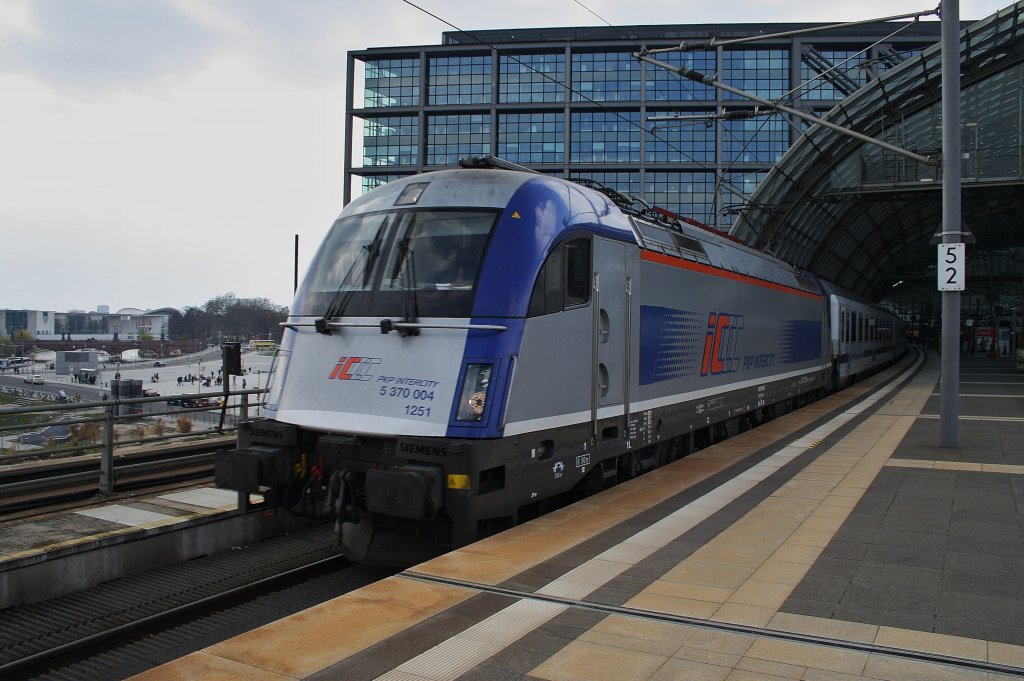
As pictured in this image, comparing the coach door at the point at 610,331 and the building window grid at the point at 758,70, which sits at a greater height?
the building window grid at the point at 758,70

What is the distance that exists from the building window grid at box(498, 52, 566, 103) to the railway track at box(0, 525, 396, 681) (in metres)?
50.8

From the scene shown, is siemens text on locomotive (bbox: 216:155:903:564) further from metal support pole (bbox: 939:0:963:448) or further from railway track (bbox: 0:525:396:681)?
metal support pole (bbox: 939:0:963:448)

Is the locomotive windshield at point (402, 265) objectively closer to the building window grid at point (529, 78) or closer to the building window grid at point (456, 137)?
the building window grid at point (456, 137)

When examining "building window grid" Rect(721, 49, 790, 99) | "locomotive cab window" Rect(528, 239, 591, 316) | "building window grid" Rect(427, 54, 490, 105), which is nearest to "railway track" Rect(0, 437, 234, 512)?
"locomotive cab window" Rect(528, 239, 591, 316)

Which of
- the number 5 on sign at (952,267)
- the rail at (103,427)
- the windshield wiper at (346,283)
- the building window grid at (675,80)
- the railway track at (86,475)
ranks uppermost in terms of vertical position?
the building window grid at (675,80)

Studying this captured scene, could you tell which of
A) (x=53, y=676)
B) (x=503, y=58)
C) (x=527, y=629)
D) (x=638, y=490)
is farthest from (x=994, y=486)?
(x=503, y=58)

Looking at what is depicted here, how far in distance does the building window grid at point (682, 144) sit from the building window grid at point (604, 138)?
1112 millimetres

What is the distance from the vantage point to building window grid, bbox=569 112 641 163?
5425 centimetres

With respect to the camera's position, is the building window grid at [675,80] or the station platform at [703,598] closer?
the station platform at [703,598]

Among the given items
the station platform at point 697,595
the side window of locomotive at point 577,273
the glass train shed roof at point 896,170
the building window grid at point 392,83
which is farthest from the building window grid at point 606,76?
the side window of locomotive at point 577,273

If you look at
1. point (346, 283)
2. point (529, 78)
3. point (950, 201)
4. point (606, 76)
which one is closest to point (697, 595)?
point (346, 283)

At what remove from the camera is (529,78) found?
2199 inches

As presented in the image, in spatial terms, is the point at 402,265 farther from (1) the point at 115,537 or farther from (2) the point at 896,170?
(2) the point at 896,170

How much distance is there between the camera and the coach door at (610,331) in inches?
328
